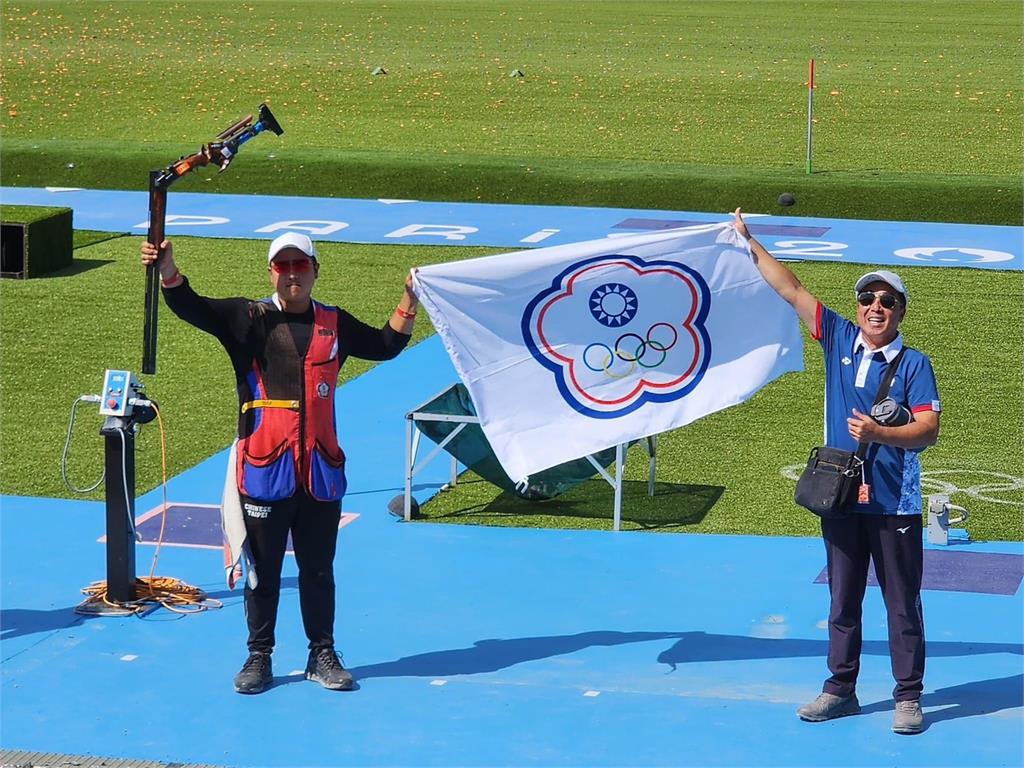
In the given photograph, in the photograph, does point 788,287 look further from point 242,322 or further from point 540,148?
point 540,148

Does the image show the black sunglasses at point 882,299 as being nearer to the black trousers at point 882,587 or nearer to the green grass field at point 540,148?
the black trousers at point 882,587

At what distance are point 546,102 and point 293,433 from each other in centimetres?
3034

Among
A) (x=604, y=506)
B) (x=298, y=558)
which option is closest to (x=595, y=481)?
(x=604, y=506)

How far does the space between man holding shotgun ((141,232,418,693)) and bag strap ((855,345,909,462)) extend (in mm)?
2171

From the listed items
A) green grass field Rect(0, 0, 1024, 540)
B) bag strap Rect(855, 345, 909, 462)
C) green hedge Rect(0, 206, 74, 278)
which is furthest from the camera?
green hedge Rect(0, 206, 74, 278)

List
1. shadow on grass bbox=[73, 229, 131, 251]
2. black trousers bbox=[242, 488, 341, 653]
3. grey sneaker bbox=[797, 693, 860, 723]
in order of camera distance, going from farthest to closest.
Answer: shadow on grass bbox=[73, 229, 131, 251] < black trousers bbox=[242, 488, 341, 653] < grey sneaker bbox=[797, 693, 860, 723]

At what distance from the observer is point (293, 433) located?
7.64 meters

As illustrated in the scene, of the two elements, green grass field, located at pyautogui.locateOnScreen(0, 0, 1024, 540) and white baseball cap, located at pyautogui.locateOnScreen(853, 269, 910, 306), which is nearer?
white baseball cap, located at pyautogui.locateOnScreen(853, 269, 910, 306)

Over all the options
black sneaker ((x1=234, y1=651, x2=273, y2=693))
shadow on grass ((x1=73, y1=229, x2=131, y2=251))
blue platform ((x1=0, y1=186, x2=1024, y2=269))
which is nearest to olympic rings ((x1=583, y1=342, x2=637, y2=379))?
black sneaker ((x1=234, y1=651, x2=273, y2=693))

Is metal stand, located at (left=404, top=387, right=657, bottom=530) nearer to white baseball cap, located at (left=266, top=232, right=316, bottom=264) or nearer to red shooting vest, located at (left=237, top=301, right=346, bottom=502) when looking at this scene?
red shooting vest, located at (left=237, top=301, right=346, bottom=502)

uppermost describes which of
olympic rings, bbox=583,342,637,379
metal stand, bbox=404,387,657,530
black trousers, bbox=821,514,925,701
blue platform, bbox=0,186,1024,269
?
blue platform, bbox=0,186,1024,269

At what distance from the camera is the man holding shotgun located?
7.63 metres

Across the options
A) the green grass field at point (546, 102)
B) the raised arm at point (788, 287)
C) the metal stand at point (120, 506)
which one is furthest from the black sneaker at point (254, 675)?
the green grass field at point (546, 102)

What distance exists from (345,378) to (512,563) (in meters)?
4.99
